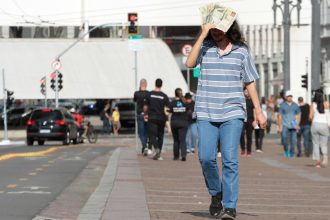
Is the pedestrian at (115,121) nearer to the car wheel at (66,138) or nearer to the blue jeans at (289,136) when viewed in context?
the car wheel at (66,138)

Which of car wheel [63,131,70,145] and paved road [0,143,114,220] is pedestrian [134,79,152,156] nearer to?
paved road [0,143,114,220]

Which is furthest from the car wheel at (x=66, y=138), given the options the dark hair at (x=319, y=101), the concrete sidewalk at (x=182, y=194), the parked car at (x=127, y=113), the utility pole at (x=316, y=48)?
the parked car at (x=127, y=113)

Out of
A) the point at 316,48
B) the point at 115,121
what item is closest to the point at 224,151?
the point at 316,48

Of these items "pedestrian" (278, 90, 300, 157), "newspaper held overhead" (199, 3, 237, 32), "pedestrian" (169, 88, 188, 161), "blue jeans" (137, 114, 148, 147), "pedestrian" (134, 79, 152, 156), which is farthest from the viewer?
"pedestrian" (278, 90, 300, 157)

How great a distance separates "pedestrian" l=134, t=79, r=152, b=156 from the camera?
930 inches

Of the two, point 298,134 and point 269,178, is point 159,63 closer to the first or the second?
point 298,134

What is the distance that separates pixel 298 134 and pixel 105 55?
1274 inches

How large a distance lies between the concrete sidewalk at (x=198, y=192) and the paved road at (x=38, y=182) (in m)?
0.52

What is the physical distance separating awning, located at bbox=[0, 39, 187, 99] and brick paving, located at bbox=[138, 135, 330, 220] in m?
34.2

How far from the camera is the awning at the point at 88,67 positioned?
55.8m

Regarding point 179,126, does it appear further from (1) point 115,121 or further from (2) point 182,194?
(1) point 115,121

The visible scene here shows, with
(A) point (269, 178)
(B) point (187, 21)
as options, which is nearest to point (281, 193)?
(A) point (269, 178)

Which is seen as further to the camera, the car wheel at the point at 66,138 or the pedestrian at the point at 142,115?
the car wheel at the point at 66,138

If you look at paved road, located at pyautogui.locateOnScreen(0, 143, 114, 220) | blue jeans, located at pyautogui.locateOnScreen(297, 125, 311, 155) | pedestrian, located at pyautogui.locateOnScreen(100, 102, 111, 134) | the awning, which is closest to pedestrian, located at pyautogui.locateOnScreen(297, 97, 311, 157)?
blue jeans, located at pyautogui.locateOnScreen(297, 125, 311, 155)
